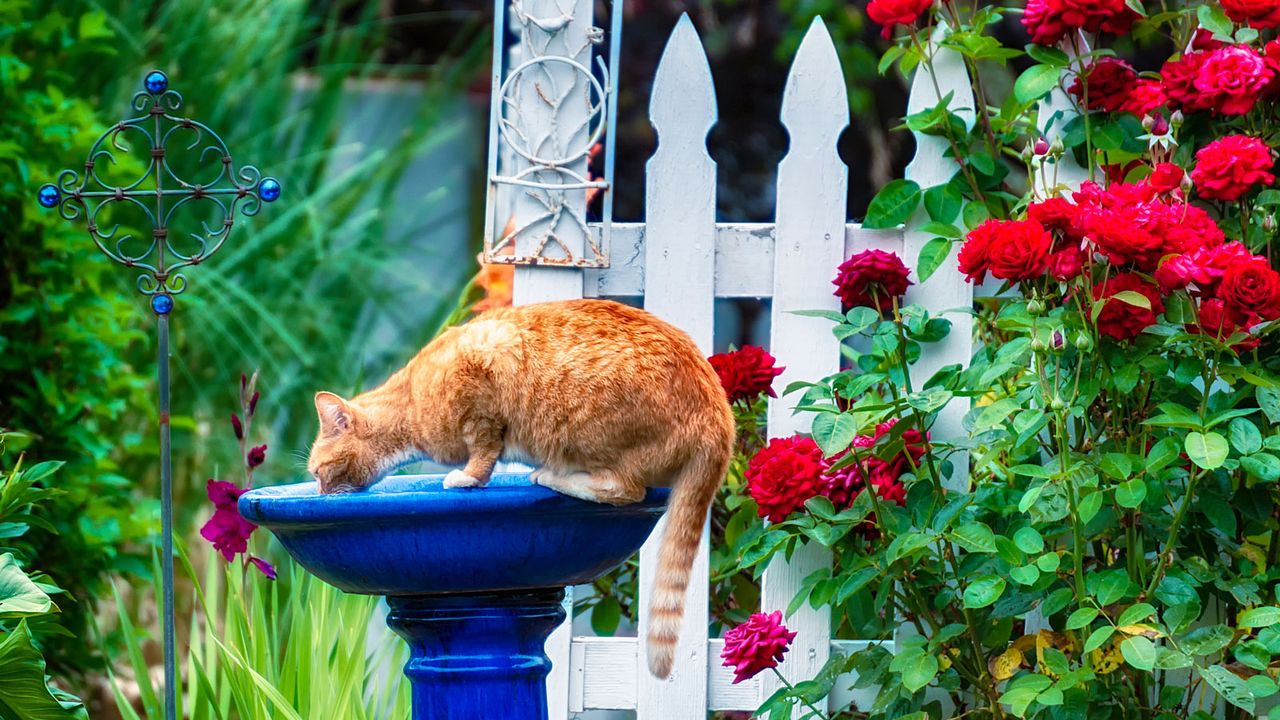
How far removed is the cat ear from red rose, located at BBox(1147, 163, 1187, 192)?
1334 mm

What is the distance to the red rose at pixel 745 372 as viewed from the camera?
248cm

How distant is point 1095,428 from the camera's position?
8.04ft

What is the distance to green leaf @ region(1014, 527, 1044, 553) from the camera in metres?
2.12

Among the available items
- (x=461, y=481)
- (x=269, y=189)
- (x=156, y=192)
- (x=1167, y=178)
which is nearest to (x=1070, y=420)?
(x=1167, y=178)

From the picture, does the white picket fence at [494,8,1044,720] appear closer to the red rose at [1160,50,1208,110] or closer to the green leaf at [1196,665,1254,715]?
the red rose at [1160,50,1208,110]

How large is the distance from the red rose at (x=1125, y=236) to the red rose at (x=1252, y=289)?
0.36 ft

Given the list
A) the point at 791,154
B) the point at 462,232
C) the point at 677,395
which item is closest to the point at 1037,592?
the point at 677,395

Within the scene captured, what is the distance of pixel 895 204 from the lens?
255 cm

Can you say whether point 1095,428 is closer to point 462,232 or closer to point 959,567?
point 959,567

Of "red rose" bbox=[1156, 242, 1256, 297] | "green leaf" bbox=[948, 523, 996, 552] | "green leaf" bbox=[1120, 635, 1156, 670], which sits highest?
"red rose" bbox=[1156, 242, 1256, 297]

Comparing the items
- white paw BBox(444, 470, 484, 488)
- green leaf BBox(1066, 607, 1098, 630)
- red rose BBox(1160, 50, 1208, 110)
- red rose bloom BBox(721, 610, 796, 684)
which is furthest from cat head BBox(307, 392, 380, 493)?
red rose BBox(1160, 50, 1208, 110)

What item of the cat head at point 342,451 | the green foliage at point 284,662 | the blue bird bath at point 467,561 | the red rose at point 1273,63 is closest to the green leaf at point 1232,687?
the blue bird bath at point 467,561

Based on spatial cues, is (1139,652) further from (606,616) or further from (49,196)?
(49,196)

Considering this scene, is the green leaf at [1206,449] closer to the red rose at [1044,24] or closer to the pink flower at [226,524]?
the red rose at [1044,24]
